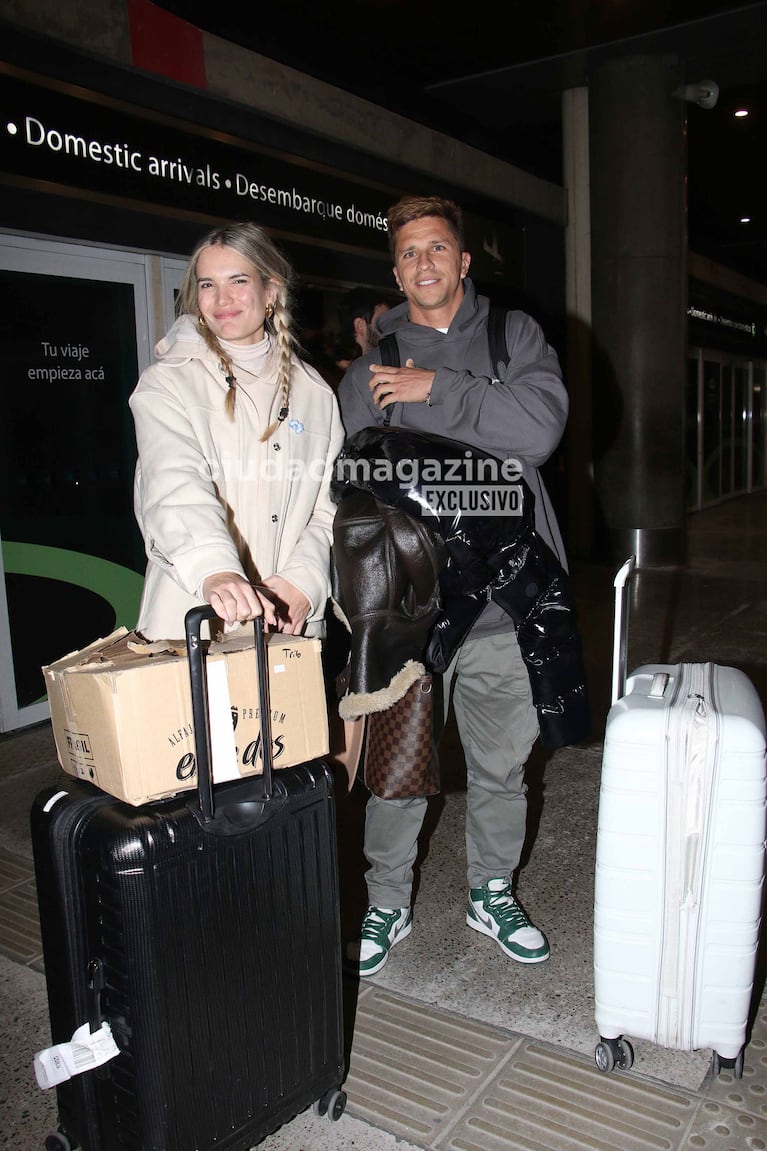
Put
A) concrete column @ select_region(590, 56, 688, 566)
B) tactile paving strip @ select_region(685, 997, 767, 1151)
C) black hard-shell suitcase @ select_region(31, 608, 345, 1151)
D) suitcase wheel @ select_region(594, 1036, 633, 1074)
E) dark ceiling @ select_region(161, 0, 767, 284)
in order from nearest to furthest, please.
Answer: black hard-shell suitcase @ select_region(31, 608, 345, 1151), tactile paving strip @ select_region(685, 997, 767, 1151), suitcase wheel @ select_region(594, 1036, 633, 1074), dark ceiling @ select_region(161, 0, 767, 284), concrete column @ select_region(590, 56, 688, 566)

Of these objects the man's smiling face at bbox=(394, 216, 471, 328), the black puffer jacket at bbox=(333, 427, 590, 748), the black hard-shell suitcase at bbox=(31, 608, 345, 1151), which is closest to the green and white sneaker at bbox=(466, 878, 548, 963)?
the black puffer jacket at bbox=(333, 427, 590, 748)

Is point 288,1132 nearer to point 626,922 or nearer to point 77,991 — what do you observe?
point 77,991

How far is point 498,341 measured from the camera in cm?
254

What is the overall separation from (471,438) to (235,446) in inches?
25.1

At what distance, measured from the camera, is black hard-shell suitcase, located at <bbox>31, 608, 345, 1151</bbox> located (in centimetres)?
163

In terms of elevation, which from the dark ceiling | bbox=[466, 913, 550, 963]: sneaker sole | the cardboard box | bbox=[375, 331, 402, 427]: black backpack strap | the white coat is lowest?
bbox=[466, 913, 550, 963]: sneaker sole

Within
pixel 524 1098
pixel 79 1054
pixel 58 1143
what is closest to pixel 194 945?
pixel 79 1054

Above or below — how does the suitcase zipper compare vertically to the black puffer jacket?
below

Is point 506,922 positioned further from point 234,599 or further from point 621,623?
point 234,599

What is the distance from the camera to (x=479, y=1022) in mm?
2393

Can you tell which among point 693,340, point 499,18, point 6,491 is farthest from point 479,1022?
point 693,340

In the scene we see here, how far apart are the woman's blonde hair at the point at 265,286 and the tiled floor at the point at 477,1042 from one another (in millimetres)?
1241

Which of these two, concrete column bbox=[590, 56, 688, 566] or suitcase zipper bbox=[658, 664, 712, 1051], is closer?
suitcase zipper bbox=[658, 664, 712, 1051]

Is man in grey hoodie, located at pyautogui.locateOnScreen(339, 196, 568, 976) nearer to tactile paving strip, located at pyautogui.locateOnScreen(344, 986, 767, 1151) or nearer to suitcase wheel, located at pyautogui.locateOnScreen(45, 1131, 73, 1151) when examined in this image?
tactile paving strip, located at pyautogui.locateOnScreen(344, 986, 767, 1151)
